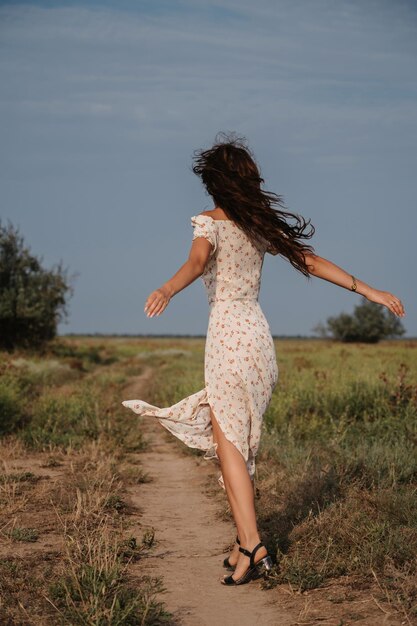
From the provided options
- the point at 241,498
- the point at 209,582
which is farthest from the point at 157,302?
the point at 209,582

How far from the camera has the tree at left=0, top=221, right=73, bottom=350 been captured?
119ft

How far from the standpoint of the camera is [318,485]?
6.46 m

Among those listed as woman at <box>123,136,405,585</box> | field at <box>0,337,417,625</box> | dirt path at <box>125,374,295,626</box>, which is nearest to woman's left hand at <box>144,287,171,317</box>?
woman at <box>123,136,405,585</box>

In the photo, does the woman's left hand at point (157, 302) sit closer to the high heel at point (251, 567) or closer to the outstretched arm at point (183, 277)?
the outstretched arm at point (183, 277)

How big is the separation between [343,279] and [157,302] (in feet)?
4.75

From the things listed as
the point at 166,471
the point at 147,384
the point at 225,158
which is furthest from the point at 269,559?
the point at 147,384

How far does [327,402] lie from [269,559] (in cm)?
757

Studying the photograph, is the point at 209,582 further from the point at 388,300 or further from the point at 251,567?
the point at 388,300

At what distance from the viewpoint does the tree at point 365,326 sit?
7225 cm

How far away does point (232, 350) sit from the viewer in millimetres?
4633

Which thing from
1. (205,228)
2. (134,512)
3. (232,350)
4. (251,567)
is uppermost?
(205,228)

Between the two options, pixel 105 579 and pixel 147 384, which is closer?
pixel 105 579

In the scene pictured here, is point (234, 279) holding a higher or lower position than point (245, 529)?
higher

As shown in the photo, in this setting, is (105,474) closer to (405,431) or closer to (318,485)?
(318,485)
